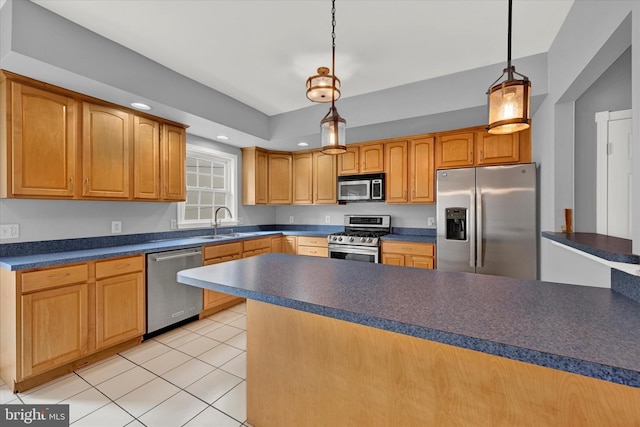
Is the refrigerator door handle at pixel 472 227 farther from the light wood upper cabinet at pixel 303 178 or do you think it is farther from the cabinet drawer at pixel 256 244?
the cabinet drawer at pixel 256 244

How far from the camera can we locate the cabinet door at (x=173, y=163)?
3230mm

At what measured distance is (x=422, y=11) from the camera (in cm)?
201

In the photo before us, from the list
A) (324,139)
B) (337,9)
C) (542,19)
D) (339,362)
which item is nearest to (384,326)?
(339,362)

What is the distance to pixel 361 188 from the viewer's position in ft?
14.1

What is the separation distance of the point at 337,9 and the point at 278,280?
1.91m

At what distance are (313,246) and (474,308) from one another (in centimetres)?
350

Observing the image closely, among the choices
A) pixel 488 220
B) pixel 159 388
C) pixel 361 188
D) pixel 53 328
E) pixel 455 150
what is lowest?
pixel 159 388

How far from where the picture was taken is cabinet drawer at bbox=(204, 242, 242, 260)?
338cm

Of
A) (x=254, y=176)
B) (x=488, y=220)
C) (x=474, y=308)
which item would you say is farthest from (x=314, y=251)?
(x=474, y=308)

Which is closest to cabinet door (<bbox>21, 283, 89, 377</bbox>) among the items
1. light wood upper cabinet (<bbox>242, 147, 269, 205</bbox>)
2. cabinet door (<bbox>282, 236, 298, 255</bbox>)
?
light wood upper cabinet (<bbox>242, 147, 269, 205</bbox>)

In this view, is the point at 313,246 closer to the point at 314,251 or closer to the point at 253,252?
the point at 314,251

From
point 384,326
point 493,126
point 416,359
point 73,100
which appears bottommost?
point 416,359

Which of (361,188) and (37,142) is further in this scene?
(361,188)

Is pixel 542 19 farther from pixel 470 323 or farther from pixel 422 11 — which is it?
pixel 470 323
